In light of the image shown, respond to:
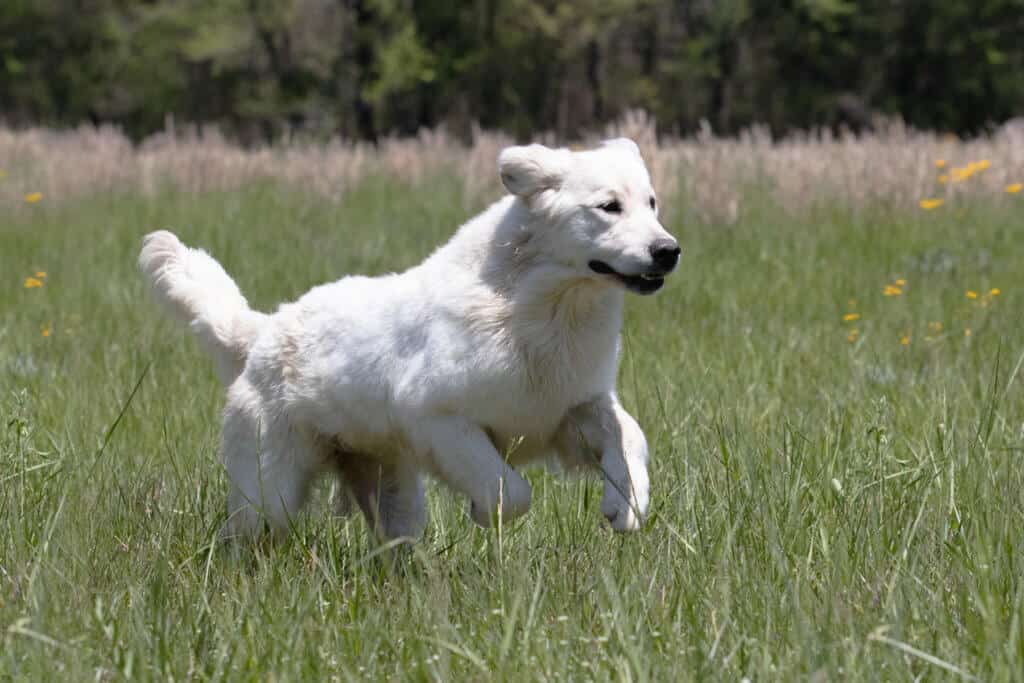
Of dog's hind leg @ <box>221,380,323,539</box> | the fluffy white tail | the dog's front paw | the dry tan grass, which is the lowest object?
the dry tan grass

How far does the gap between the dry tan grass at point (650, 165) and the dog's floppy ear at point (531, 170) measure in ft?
22.3

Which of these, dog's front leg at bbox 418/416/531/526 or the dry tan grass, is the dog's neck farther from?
the dry tan grass

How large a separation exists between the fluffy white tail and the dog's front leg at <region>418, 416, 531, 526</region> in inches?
39.7

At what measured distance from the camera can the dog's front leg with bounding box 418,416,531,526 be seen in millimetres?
3635

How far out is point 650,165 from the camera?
36.0 feet

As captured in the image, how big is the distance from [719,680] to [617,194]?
156cm

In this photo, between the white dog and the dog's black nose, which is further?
the white dog

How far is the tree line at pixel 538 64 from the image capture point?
33.1m

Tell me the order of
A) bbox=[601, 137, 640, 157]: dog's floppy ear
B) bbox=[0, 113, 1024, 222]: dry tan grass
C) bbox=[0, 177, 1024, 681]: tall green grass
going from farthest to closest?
bbox=[0, 113, 1024, 222]: dry tan grass → bbox=[601, 137, 640, 157]: dog's floppy ear → bbox=[0, 177, 1024, 681]: tall green grass

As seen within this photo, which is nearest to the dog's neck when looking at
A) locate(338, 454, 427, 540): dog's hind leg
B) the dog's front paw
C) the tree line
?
the dog's front paw

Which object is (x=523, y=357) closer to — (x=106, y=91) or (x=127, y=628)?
(x=127, y=628)

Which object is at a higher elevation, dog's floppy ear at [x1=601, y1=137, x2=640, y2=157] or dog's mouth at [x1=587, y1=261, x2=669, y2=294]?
dog's floppy ear at [x1=601, y1=137, x2=640, y2=157]

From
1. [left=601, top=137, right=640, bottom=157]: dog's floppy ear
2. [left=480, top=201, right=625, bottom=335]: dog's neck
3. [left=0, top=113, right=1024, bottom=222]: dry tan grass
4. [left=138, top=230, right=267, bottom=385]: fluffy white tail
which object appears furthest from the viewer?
[left=0, top=113, right=1024, bottom=222]: dry tan grass

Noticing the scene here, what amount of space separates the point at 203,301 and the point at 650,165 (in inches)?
273
